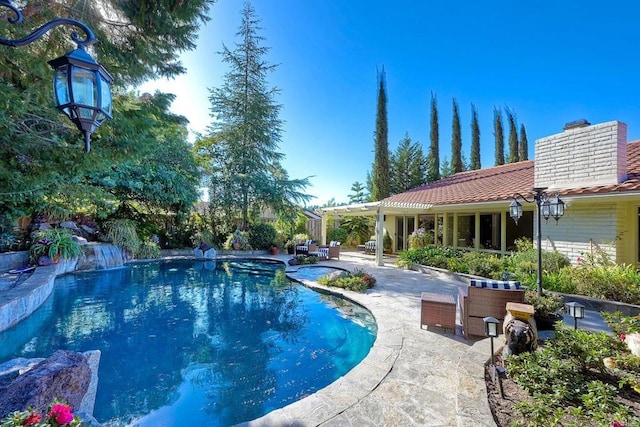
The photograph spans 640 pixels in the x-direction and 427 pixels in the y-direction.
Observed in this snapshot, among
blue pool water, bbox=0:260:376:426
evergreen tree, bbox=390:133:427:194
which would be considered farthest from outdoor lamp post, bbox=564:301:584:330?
evergreen tree, bbox=390:133:427:194

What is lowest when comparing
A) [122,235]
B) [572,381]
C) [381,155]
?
[572,381]

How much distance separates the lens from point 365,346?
5703 mm

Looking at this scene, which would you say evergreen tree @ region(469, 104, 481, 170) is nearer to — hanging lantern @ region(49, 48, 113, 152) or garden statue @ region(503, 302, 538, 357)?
garden statue @ region(503, 302, 538, 357)

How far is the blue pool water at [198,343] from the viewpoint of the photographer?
159 inches

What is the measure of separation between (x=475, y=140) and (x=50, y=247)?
31.4 meters

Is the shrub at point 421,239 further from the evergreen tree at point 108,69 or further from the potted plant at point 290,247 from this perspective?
the evergreen tree at point 108,69

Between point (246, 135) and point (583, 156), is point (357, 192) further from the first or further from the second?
point (583, 156)

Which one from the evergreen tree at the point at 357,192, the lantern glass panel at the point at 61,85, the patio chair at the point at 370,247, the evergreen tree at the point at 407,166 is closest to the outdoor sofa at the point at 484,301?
the lantern glass panel at the point at 61,85

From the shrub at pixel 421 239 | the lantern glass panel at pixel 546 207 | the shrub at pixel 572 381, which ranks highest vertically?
the lantern glass panel at pixel 546 207

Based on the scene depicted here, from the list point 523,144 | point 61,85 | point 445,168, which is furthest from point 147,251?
point 523,144

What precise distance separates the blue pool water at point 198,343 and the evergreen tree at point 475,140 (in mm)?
23777

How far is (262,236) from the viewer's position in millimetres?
19141

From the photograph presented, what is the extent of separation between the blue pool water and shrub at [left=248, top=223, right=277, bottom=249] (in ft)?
27.6

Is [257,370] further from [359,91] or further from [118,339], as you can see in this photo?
[359,91]
